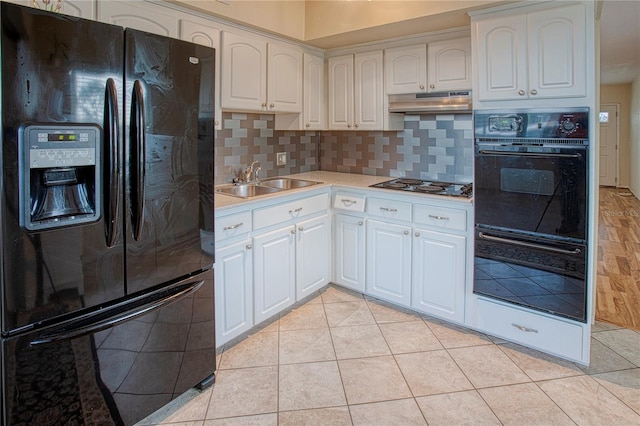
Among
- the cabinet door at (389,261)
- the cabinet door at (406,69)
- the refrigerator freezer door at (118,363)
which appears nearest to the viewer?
the refrigerator freezer door at (118,363)

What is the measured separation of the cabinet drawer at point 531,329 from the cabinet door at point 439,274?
167 mm

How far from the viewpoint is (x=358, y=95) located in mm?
3463

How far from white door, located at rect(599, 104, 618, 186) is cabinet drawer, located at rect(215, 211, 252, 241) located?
993 centimetres

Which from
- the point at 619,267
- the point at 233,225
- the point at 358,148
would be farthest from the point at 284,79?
the point at 619,267

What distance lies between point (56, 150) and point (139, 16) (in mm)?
1155

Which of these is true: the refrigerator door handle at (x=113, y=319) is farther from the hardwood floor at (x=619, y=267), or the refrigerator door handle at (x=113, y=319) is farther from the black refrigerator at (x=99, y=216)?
the hardwood floor at (x=619, y=267)

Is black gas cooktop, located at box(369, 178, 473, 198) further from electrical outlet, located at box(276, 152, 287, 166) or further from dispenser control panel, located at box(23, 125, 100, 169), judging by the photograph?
Result: dispenser control panel, located at box(23, 125, 100, 169)

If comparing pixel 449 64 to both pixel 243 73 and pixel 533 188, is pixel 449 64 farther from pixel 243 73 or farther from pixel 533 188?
pixel 243 73

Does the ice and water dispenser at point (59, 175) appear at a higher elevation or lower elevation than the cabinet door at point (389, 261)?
higher

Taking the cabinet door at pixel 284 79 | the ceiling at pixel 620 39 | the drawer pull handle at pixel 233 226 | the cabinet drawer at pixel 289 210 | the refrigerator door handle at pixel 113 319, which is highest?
the ceiling at pixel 620 39

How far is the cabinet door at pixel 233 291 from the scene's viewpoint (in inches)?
92.4

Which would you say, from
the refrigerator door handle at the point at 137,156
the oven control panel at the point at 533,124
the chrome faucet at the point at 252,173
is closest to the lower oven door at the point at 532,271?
Result: the oven control panel at the point at 533,124

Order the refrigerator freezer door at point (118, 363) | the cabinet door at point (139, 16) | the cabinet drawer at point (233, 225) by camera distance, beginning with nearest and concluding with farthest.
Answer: the refrigerator freezer door at point (118, 363)
the cabinet door at point (139, 16)
the cabinet drawer at point (233, 225)

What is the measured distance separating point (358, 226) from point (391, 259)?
14.6 inches
